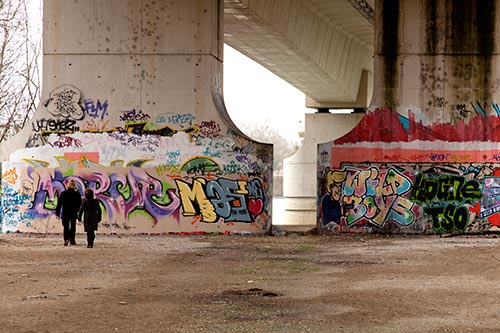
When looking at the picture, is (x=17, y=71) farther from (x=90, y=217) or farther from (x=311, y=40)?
(x=90, y=217)

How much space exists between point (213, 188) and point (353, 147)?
144 inches

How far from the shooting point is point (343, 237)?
26406 mm

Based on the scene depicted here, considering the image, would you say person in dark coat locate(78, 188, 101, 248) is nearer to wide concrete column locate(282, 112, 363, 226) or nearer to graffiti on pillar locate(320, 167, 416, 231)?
graffiti on pillar locate(320, 167, 416, 231)

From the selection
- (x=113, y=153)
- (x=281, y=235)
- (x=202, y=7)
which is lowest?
(x=281, y=235)

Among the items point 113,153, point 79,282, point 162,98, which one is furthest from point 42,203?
point 79,282

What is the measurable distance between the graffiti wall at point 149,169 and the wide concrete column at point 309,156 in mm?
31907

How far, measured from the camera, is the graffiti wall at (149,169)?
87.3ft

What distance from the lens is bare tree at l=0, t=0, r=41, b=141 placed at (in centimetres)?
4419

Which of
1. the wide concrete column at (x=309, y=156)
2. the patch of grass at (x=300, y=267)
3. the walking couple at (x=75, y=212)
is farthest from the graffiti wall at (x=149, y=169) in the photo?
the wide concrete column at (x=309, y=156)

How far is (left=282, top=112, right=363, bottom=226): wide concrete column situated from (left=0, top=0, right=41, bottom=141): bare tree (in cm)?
1632

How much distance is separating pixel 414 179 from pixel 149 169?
6.55m

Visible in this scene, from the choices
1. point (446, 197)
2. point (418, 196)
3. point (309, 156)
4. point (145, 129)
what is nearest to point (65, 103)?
point (145, 129)

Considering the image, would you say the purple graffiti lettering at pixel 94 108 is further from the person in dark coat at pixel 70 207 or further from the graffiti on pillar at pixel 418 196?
the graffiti on pillar at pixel 418 196

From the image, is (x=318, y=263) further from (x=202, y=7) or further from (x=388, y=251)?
(x=202, y=7)
